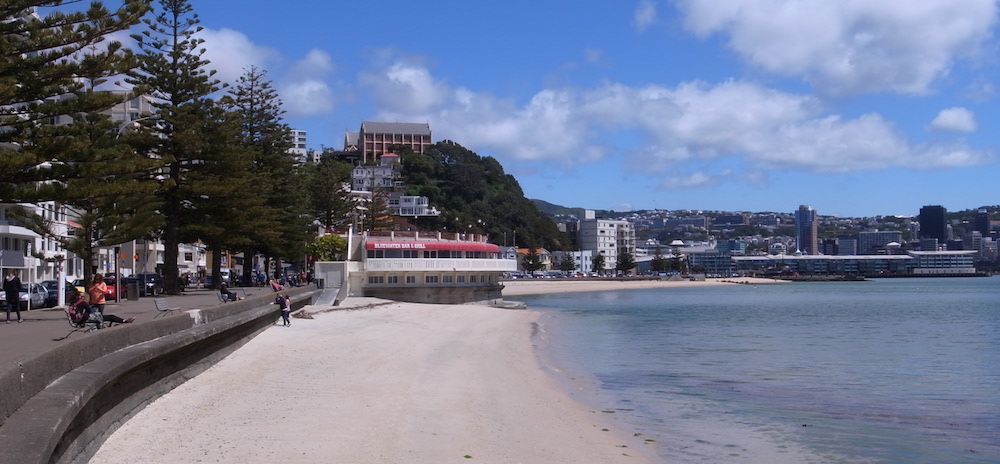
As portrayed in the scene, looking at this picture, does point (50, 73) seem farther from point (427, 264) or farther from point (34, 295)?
point (427, 264)

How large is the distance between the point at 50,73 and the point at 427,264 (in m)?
31.1

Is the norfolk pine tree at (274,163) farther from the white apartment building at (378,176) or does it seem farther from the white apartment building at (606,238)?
the white apartment building at (606,238)

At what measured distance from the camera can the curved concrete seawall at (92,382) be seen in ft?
21.4

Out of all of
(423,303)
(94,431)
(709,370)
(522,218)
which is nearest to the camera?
(94,431)

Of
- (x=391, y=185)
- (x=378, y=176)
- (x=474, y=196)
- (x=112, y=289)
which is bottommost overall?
(x=112, y=289)

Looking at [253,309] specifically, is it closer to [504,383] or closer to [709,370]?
[504,383]

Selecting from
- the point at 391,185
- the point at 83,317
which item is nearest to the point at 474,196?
the point at 391,185

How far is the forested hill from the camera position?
132125 mm

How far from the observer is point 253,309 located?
2159 cm

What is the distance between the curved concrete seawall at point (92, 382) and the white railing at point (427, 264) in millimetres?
29077

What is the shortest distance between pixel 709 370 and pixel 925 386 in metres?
4.64

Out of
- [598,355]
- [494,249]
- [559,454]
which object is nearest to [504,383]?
[559,454]

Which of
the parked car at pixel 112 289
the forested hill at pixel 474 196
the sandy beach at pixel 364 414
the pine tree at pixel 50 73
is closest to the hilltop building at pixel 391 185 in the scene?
the forested hill at pixel 474 196

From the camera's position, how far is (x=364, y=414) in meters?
12.2
